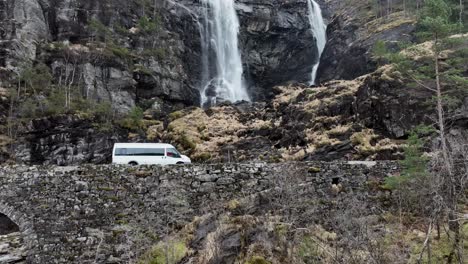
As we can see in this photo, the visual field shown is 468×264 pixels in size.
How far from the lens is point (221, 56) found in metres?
53.2

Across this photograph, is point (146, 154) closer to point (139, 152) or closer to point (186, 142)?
point (139, 152)

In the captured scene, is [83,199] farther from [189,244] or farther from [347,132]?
[347,132]

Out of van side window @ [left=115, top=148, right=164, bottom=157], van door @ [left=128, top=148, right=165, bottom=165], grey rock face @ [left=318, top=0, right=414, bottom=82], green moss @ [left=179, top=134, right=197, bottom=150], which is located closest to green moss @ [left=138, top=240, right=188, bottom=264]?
van door @ [left=128, top=148, right=165, bottom=165]

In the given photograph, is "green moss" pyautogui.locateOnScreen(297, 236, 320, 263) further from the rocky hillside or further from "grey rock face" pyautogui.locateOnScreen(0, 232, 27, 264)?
the rocky hillside

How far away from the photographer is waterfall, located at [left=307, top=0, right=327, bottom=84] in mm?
56531

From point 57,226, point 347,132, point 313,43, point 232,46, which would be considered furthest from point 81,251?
point 313,43

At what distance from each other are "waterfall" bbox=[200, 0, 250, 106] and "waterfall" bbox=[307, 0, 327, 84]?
32.5ft

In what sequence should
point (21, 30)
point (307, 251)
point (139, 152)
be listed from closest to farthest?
point (307, 251)
point (139, 152)
point (21, 30)

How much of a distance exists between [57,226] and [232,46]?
42384mm

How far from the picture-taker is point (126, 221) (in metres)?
15.2

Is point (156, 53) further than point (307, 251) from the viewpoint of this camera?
Yes

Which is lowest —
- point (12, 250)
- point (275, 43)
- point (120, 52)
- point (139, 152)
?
point (12, 250)

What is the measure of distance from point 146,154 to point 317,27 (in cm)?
4456

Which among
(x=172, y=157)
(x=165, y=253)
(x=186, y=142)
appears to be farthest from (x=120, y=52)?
(x=165, y=253)
